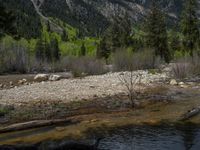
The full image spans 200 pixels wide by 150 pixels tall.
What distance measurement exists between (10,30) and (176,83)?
22186 mm

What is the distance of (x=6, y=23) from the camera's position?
55.1 feet

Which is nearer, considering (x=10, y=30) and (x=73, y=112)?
(x=10, y=30)

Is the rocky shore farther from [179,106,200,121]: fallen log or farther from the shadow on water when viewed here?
the shadow on water

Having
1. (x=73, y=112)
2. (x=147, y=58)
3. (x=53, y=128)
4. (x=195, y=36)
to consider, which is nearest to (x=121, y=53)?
(x=147, y=58)

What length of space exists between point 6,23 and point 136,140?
7.80 meters

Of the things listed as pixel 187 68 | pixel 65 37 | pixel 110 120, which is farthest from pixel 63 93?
pixel 65 37

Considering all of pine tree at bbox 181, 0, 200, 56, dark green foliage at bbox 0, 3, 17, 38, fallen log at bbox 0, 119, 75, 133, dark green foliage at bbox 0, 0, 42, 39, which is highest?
dark green foliage at bbox 0, 0, 42, 39

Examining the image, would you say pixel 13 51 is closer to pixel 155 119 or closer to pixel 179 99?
pixel 179 99

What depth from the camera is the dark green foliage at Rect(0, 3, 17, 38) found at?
1656cm

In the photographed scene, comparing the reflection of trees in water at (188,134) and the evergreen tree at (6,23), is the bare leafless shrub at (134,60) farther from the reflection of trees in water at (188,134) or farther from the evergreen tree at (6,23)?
the evergreen tree at (6,23)

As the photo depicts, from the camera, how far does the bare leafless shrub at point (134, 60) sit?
53125 millimetres

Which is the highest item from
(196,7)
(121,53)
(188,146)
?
(196,7)

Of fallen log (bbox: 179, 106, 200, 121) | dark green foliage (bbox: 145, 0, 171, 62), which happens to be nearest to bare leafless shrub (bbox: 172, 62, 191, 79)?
fallen log (bbox: 179, 106, 200, 121)

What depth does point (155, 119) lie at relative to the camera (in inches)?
795
